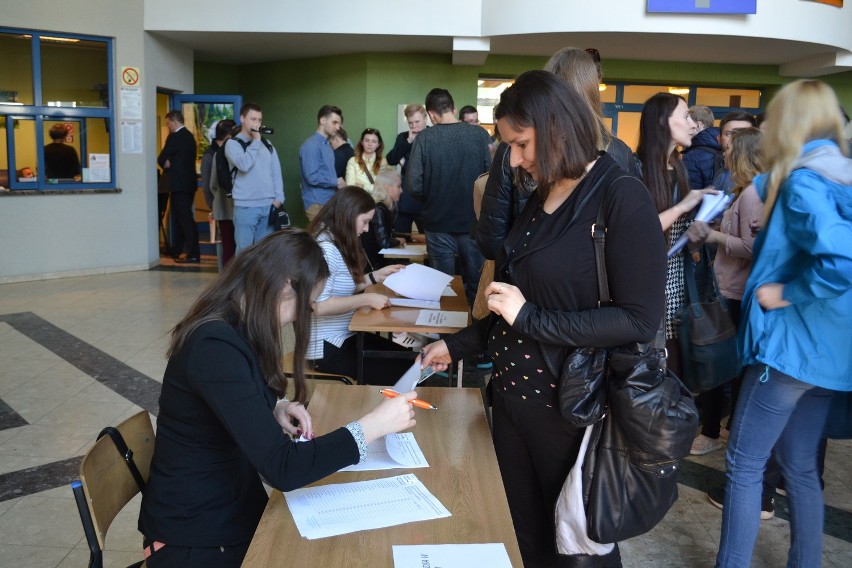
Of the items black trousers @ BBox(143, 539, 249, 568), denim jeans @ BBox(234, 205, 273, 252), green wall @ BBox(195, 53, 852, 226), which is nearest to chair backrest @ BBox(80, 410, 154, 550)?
black trousers @ BBox(143, 539, 249, 568)

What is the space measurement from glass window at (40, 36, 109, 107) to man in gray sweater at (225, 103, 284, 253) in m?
1.99

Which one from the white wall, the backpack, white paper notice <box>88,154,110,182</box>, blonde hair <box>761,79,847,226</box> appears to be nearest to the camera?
blonde hair <box>761,79,847,226</box>

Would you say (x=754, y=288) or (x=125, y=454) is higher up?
(x=754, y=288)

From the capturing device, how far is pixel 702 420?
12.5ft

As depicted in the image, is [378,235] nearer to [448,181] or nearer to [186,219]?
[448,181]

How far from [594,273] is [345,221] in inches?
72.1

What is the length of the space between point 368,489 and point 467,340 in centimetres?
61

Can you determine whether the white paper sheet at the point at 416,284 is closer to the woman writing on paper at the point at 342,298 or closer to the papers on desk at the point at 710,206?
the woman writing on paper at the point at 342,298

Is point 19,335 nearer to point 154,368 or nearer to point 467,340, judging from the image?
point 154,368

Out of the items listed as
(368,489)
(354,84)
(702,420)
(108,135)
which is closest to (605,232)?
(368,489)

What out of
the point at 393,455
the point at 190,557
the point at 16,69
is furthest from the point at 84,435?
the point at 16,69

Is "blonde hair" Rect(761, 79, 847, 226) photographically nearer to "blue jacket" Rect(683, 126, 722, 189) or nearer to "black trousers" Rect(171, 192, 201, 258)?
"blue jacket" Rect(683, 126, 722, 189)

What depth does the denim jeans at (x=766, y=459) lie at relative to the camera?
2.17 meters

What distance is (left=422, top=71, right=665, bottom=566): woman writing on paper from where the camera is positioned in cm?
165
